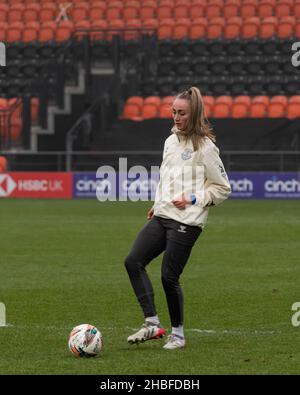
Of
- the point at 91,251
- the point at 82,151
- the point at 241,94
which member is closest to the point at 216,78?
the point at 241,94

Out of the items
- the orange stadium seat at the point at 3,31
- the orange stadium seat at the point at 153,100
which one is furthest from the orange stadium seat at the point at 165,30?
the orange stadium seat at the point at 3,31

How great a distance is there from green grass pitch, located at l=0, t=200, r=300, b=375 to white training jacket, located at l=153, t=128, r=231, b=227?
3.96ft

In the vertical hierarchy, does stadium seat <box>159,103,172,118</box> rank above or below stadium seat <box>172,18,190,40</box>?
below

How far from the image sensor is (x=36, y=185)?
31484mm

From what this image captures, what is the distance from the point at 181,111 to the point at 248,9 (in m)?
29.1

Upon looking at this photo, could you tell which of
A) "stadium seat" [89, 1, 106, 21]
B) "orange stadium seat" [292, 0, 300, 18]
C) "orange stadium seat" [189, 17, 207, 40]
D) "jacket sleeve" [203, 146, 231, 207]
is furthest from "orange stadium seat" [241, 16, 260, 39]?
"jacket sleeve" [203, 146, 231, 207]

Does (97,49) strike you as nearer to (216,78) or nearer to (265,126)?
(216,78)

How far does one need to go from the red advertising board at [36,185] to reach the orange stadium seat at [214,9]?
965 centimetres

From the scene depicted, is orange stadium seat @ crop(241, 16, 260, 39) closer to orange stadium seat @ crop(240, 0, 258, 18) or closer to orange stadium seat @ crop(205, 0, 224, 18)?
orange stadium seat @ crop(240, 0, 258, 18)

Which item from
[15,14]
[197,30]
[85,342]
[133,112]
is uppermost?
[15,14]

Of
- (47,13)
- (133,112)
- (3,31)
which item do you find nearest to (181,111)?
(133,112)

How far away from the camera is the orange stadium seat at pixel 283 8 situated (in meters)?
37.2

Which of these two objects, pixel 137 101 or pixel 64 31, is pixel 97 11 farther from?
pixel 137 101

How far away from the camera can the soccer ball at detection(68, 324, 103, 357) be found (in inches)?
357
